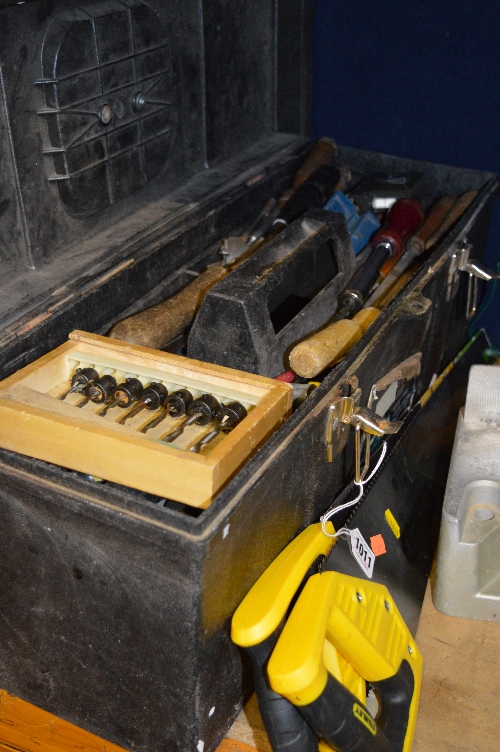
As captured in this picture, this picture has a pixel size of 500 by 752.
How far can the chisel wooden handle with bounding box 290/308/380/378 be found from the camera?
4.42 ft

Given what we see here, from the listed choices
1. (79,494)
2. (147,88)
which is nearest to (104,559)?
(79,494)

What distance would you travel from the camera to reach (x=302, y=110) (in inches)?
89.5

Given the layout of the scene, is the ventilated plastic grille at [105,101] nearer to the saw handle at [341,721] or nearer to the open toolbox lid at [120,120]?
the open toolbox lid at [120,120]

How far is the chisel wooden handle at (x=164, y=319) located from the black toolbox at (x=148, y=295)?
0.09 m

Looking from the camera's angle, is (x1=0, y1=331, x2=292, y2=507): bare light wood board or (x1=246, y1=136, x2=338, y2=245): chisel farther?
(x1=246, y1=136, x2=338, y2=245): chisel

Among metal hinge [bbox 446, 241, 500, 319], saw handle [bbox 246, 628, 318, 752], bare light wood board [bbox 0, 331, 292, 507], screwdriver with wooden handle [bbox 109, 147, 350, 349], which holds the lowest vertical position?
saw handle [bbox 246, 628, 318, 752]

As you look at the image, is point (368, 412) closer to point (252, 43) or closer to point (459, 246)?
point (459, 246)

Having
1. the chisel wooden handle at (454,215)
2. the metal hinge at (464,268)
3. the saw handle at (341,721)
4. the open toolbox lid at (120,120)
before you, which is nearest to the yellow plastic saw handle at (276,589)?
the saw handle at (341,721)

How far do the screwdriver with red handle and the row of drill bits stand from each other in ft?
1.64

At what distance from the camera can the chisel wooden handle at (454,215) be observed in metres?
1.93

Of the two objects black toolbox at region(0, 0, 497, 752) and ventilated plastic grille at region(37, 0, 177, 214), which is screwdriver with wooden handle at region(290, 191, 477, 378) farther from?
ventilated plastic grille at region(37, 0, 177, 214)

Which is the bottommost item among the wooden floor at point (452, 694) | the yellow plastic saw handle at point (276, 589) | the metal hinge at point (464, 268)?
the wooden floor at point (452, 694)

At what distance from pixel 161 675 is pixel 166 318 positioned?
0.67m

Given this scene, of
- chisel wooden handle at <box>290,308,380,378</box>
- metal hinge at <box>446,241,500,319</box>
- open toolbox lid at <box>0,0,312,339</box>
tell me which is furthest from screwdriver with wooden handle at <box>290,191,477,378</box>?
open toolbox lid at <box>0,0,312,339</box>
